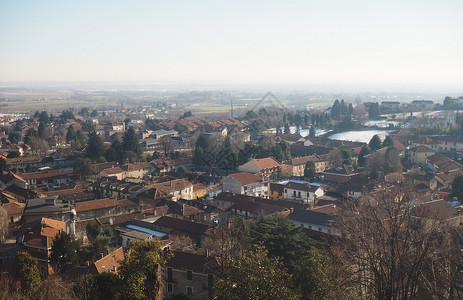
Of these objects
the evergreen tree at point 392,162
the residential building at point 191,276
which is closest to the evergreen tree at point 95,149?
the evergreen tree at point 392,162

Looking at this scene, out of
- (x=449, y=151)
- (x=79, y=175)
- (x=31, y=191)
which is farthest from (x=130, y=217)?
(x=449, y=151)

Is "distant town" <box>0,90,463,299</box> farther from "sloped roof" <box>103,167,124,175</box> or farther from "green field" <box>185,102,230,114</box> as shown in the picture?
"green field" <box>185,102,230,114</box>

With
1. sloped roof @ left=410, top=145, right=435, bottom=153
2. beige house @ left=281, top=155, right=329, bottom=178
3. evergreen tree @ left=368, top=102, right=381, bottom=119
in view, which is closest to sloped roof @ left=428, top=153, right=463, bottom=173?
sloped roof @ left=410, top=145, right=435, bottom=153

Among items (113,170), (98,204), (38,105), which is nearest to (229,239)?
(98,204)

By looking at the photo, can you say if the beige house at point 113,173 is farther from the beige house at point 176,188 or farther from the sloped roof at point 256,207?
the sloped roof at point 256,207

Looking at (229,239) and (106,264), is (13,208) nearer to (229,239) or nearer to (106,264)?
(106,264)

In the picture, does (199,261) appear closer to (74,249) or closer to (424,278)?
(74,249)

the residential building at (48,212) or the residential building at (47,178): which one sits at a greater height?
the residential building at (48,212)
